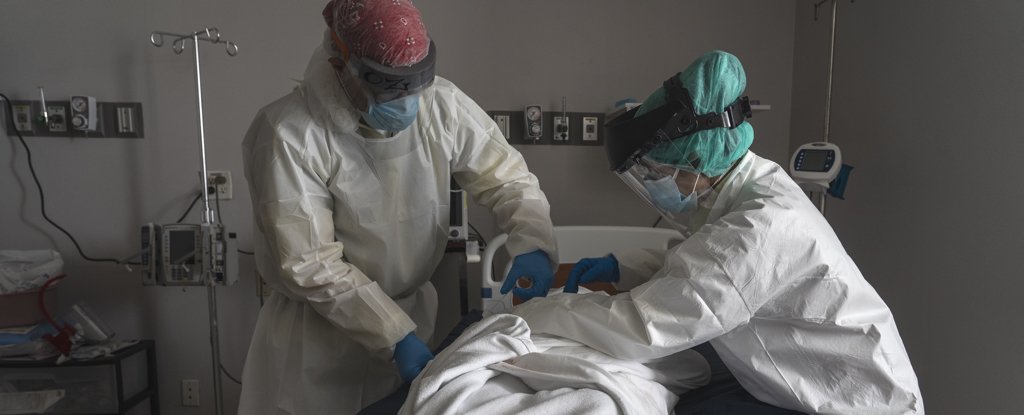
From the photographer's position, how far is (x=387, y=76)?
0.98 m

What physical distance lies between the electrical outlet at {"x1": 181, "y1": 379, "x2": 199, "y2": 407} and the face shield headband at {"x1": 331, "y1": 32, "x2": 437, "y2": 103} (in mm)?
1984

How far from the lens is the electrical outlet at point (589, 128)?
234 cm

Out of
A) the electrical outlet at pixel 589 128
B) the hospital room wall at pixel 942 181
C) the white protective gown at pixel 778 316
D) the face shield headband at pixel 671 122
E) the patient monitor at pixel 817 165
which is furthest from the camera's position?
the electrical outlet at pixel 589 128

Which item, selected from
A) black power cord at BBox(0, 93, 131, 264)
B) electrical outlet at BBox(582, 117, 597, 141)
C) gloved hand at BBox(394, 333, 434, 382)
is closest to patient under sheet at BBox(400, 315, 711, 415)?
gloved hand at BBox(394, 333, 434, 382)

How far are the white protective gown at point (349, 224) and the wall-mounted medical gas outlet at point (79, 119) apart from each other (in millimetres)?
1337

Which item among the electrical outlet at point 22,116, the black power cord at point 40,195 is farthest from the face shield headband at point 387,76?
the electrical outlet at point 22,116

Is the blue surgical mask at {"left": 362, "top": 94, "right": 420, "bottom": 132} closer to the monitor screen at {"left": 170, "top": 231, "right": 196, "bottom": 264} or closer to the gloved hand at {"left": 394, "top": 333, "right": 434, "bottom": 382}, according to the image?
the gloved hand at {"left": 394, "top": 333, "right": 434, "bottom": 382}

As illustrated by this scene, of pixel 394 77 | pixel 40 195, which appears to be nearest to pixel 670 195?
pixel 394 77

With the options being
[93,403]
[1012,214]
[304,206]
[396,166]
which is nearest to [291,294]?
[304,206]

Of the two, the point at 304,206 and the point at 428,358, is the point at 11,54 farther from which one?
the point at 428,358

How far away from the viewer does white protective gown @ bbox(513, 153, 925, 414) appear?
0.81m

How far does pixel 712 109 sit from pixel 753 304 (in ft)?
1.14

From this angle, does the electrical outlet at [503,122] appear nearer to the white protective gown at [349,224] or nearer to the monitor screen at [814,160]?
the white protective gown at [349,224]

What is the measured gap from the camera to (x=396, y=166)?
1232 mm
